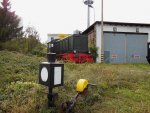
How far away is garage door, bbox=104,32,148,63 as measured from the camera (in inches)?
1142

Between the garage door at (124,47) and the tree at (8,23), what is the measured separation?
48.4ft

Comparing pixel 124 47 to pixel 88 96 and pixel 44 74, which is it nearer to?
pixel 88 96

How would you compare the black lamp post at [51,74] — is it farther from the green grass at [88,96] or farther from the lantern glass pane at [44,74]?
the green grass at [88,96]

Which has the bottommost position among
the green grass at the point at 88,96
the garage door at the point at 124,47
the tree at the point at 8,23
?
the green grass at the point at 88,96

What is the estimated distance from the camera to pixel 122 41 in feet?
95.8

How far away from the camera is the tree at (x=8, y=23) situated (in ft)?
125

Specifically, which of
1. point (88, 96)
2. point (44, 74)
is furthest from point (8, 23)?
point (44, 74)

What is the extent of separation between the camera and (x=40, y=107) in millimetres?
5086

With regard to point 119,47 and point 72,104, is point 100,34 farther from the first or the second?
point 72,104

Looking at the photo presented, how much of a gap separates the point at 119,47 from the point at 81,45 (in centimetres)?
531

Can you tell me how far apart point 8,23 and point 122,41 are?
17474mm

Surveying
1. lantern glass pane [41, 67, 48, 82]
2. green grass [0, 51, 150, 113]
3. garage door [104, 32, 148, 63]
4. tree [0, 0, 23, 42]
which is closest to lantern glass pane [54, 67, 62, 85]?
lantern glass pane [41, 67, 48, 82]

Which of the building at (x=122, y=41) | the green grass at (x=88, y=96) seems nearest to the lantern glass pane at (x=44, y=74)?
the green grass at (x=88, y=96)

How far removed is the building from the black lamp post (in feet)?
77.1
